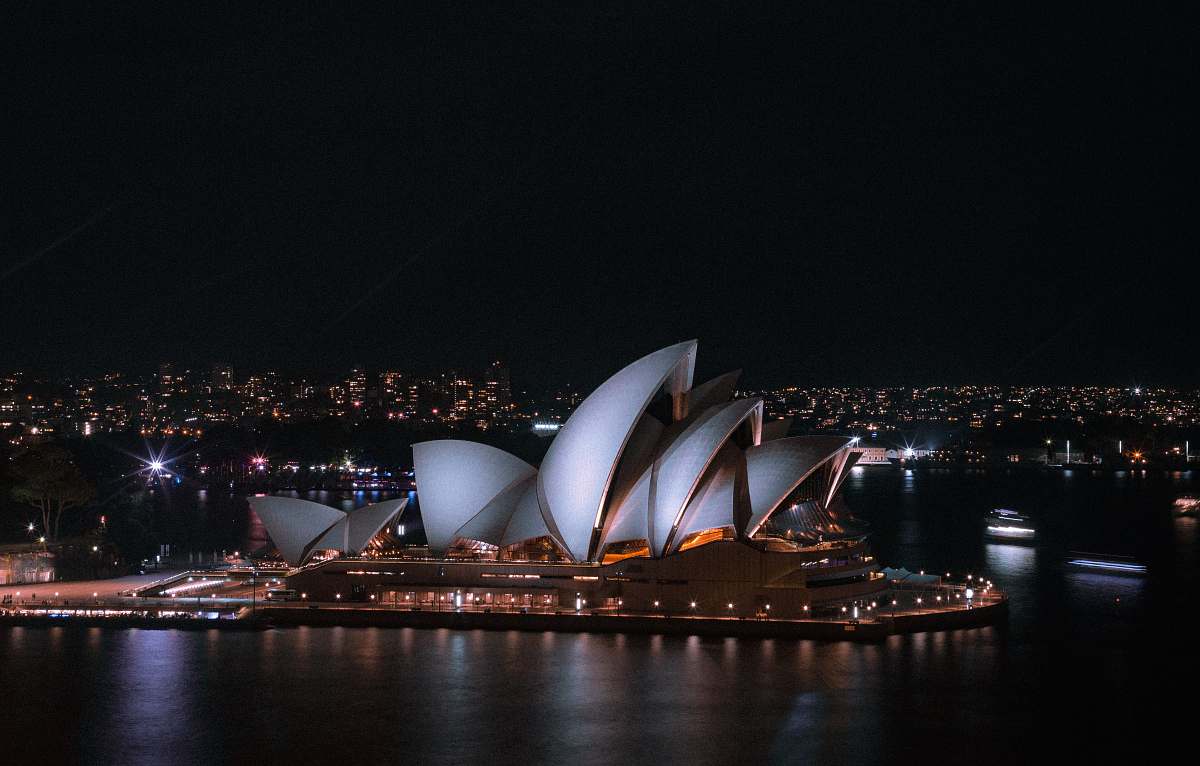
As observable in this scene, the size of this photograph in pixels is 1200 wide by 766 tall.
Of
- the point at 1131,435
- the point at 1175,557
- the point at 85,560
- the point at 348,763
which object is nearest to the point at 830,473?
the point at 348,763

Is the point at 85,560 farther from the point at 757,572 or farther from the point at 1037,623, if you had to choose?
the point at 1037,623

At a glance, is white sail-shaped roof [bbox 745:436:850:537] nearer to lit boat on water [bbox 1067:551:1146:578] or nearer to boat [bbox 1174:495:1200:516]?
lit boat on water [bbox 1067:551:1146:578]

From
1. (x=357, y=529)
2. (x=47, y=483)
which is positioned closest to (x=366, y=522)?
(x=357, y=529)

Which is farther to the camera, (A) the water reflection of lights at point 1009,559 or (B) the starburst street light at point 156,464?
(B) the starburst street light at point 156,464

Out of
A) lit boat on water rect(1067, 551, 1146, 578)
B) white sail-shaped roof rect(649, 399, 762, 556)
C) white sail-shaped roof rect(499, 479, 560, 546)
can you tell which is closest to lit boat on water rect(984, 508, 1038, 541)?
lit boat on water rect(1067, 551, 1146, 578)

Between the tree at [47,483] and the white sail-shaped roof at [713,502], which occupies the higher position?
the tree at [47,483]

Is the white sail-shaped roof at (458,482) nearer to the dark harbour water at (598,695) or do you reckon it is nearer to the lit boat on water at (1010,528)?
the dark harbour water at (598,695)

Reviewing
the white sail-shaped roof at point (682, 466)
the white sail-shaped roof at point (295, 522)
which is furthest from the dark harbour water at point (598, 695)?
the white sail-shaped roof at point (295, 522)

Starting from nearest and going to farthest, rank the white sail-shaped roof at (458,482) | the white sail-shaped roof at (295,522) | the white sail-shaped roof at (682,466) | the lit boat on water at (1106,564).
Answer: the white sail-shaped roof at (682,466) < the white sail-shaped roof at (458,482) < the white sail-shaped roof at (295,522) < the lit boat on water at (1106,564)
